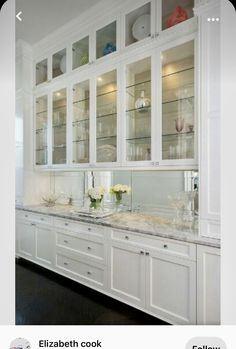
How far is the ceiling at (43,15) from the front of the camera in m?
0.72

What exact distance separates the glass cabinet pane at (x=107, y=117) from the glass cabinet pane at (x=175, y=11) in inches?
16.0

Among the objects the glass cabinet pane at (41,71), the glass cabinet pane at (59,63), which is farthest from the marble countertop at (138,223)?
the glass cabinet pane at (59,63)

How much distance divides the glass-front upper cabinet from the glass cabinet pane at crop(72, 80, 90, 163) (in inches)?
16.6

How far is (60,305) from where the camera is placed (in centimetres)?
86

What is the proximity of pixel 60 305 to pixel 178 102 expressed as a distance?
1.18m

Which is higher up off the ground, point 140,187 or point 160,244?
point 140,187

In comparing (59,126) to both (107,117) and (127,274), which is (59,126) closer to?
(107,117)

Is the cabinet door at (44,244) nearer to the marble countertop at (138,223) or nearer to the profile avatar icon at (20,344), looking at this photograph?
the marble countertop at (138,223)

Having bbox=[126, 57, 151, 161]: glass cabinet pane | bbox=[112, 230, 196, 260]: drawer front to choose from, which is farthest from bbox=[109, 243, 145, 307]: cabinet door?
bbox=[126, 57, 151, 161]: glass cabinet pane

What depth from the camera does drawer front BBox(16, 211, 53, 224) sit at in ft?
3.08

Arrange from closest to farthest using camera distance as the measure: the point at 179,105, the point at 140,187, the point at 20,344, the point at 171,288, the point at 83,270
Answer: the point at 20,344 < the point at 171,288 < the point at 179,105 < the point at 83,270 < the point at 140,187

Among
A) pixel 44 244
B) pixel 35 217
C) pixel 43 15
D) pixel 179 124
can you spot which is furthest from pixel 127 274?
pixel 43 15

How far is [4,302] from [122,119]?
1.08m

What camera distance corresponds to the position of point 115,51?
1.25 meters
